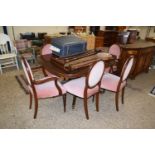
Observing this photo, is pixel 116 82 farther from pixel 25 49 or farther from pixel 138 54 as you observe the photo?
pixel 25 49

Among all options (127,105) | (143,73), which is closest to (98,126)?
(127,105)

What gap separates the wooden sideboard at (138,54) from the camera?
316 cm

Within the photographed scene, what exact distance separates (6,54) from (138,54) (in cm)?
297

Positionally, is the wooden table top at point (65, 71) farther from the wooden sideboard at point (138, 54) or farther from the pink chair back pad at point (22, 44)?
the pink chair back pad at point (22, 44)

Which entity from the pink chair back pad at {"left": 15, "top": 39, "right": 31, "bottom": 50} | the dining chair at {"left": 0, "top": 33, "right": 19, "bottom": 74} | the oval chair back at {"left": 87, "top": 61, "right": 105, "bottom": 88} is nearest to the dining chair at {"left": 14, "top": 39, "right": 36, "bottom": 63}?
the pink chair back pad at {"left": 15, "top": 39, "right": 31, "bottom": 50}

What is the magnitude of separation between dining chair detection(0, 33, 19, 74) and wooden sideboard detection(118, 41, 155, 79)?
249 centimetres

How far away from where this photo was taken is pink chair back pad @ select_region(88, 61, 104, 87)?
1889 millimetres

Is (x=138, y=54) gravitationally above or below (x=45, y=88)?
above

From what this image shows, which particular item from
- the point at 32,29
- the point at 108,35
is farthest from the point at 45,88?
the point at 108,35

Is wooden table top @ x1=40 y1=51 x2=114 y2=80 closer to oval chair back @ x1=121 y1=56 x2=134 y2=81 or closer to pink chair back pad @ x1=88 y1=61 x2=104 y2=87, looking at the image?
pink chair back pad @ x1=88 y1=61 x2=104 y2=87

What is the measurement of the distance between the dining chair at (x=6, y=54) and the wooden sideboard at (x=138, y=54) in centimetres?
249

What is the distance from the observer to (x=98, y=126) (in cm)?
215

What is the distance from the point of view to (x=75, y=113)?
239cm
